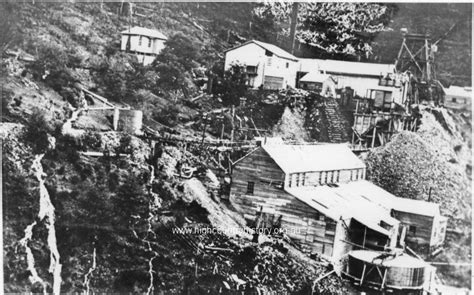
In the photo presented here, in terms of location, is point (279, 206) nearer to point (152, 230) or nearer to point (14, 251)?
point (152, 230)

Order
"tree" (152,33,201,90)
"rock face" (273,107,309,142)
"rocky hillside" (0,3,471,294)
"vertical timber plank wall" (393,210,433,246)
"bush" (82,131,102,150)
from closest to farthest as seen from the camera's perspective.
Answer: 1. "rocky hillside" (0,3,471,294)
2. "bush" (82,131,102,150)
3. "tree" (152,33,201,90)
4. "rock face" (273,107,309,142)
5. "vertical timber plank wall" (393,210,433,246)

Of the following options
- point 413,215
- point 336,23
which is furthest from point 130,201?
point 413,215

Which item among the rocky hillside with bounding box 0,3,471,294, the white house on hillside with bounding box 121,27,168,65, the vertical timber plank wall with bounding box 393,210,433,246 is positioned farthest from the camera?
the vertical timber plank wall with bounding box 393,210,433,246

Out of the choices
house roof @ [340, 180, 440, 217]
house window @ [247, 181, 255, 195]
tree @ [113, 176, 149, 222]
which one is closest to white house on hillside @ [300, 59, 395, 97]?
house roof @ [340, 180, 440, 217]

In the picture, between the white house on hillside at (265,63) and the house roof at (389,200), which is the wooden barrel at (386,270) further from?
the white house on hillside at (265,63)

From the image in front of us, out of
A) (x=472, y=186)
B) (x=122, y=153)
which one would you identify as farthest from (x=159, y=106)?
(x=472, y=186)

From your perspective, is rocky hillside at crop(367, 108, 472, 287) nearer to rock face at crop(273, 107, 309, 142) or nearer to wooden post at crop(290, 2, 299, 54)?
rock face at crop(273, 107, 309, 142)

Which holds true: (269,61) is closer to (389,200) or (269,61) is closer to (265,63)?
(265,63)
